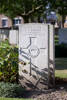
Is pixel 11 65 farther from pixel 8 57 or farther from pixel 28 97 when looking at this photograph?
pixel 28 97

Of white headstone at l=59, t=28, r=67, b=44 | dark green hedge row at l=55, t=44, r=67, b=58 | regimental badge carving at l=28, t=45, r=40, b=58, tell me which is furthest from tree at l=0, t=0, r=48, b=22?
regimental badge carving at l=28, t=45, r=40, b=58

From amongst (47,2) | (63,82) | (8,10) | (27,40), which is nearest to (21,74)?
(27,40)

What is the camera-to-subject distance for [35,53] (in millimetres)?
6594

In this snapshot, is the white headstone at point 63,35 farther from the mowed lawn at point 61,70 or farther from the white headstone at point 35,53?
the white headstone at point 35,53

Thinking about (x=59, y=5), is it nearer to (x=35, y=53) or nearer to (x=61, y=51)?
(x=61, y=51)

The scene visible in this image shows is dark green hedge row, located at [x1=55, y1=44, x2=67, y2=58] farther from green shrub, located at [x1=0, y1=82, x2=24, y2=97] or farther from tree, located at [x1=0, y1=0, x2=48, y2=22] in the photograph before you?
green shrub, located at [x1=0, y1=82, x2=24, y2=97]

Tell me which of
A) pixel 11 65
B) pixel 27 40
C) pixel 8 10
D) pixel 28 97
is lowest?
pixel 28 97

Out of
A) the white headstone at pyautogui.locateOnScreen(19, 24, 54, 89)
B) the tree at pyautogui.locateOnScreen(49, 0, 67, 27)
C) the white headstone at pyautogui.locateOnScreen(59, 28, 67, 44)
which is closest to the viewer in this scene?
the white headstone at pyautogui.locateOnScreen(19, 24, 54, 89)

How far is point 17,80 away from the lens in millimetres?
6918

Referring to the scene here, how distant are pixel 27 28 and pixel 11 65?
3.42 feet

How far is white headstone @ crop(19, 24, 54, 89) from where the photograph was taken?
6512mm

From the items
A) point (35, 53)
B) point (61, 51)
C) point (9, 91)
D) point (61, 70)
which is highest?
point (35, 53)

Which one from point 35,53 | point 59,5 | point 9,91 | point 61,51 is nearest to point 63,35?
point 61,51

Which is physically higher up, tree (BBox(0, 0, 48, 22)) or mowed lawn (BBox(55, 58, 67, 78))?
tree (BBox(0, 0, 48, 22))
